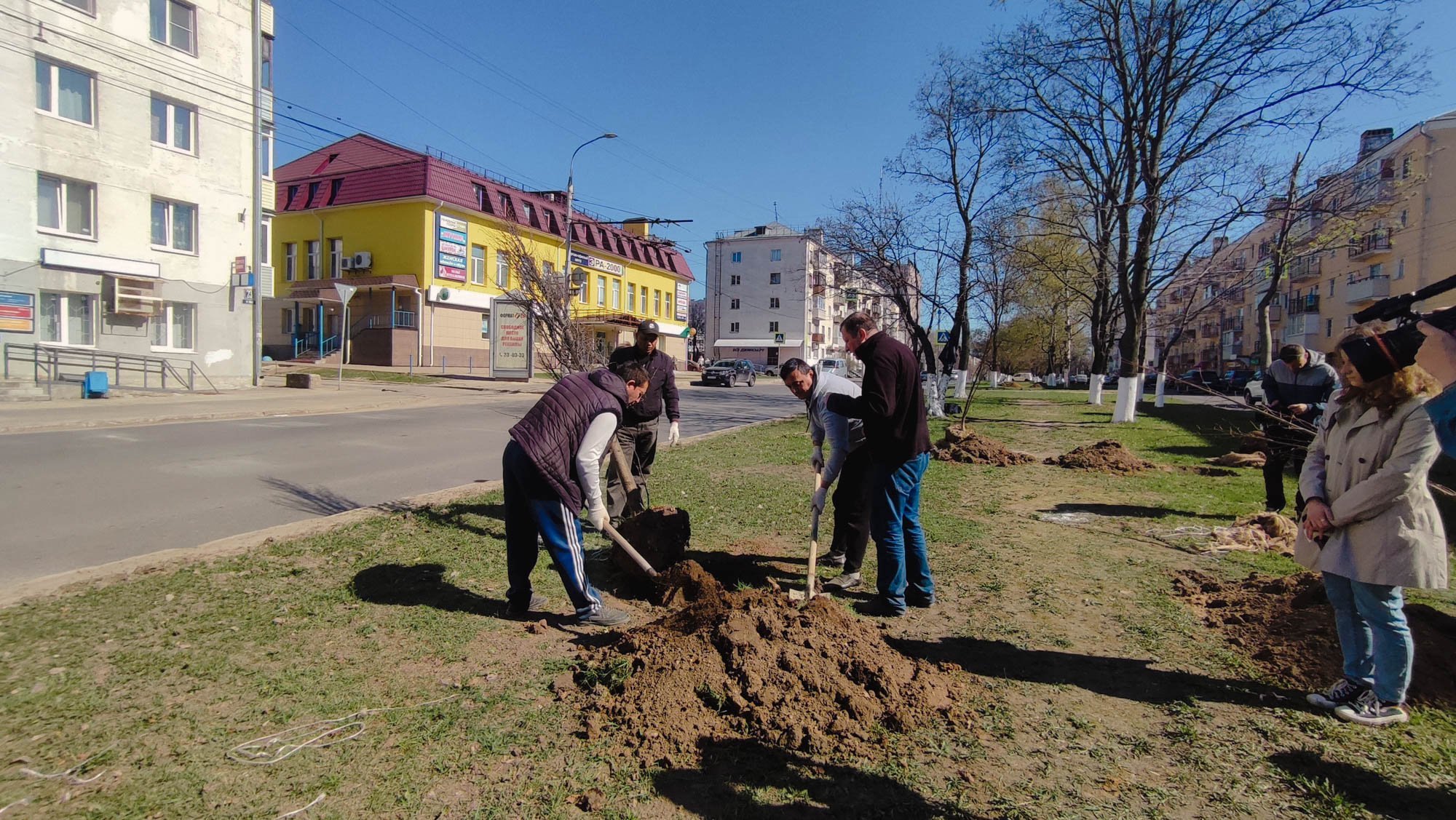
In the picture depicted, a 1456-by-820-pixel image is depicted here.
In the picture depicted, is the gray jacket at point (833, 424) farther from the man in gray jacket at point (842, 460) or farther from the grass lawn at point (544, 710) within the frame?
the grass lawn at point (544, 710)

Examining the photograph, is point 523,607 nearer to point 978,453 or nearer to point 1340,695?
point 1340,695

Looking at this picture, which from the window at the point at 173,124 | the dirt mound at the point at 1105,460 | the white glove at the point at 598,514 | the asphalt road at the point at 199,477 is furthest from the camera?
the window at the point at 173,124

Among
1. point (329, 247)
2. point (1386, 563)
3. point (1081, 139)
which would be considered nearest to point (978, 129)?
point (1081, 139)

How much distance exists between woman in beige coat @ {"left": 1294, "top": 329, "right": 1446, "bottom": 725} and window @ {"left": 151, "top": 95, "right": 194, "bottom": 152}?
24.6 meters

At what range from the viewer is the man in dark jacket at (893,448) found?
4.17 metres

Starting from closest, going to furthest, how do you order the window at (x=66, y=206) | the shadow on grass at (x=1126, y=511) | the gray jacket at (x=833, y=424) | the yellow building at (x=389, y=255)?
the gray jacket at (x=833, y=424), the shadow on grass at (x=1126, y=511), the window at (x=66, y=206), the yellow building at (x=389, y=255)

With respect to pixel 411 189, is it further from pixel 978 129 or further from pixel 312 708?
pixel 312 708

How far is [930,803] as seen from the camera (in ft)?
8.16

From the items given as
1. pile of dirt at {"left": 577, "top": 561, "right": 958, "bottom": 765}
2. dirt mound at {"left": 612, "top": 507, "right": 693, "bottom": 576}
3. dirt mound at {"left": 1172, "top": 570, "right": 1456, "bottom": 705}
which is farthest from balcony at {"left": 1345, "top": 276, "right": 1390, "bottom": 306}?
pile of dirt at {"left": 577, "top": 561, "right": 958, "bottom": 765}

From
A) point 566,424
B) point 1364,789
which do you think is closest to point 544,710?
point 566,424

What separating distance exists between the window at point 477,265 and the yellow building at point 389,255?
6cm

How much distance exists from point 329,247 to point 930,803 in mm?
38653

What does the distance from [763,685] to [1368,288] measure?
52.0 meters

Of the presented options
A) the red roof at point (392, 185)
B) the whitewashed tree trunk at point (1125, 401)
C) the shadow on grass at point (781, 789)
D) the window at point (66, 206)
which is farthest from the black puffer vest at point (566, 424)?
the red roof at point (392, 185)
